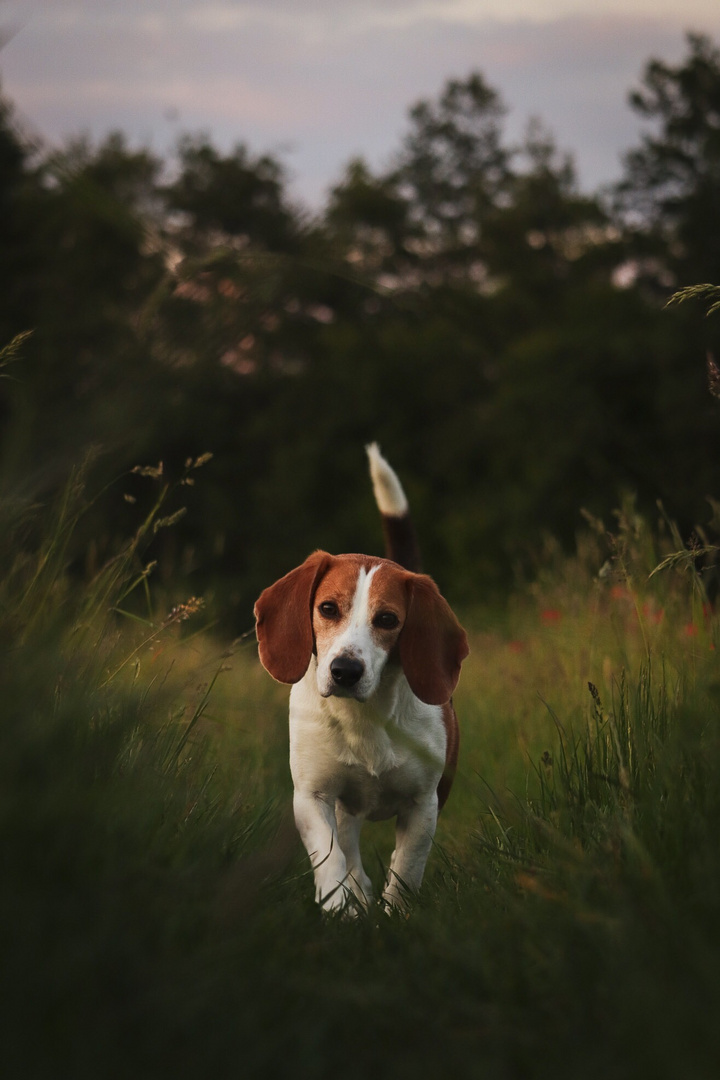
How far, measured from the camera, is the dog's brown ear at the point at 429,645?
12.5 ft

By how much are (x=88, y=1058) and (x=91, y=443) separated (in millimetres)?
863

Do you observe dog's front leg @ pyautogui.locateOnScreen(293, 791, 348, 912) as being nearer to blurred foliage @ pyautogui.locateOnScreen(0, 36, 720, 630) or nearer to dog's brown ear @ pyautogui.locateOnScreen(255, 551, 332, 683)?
dog's brown ear @ pyautogui.locateOnScreen(255, 551, 332, 683)

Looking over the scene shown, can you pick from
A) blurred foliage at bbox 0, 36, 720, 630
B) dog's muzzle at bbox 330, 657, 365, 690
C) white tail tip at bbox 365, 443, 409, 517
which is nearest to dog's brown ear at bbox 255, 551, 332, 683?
dog's muzzle at bbox 330, 657, 365, 690

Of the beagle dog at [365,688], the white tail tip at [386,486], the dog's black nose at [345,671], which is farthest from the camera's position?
the white tail tip at [386,486]

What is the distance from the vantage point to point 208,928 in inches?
79.3

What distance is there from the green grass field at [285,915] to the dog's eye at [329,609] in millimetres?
730

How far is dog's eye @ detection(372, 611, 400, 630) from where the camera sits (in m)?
3.78

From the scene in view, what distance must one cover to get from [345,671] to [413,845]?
69cm

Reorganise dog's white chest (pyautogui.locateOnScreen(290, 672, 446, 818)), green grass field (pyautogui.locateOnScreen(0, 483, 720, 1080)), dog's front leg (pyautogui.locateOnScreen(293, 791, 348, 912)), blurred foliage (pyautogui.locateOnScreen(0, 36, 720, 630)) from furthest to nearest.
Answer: blurred foliage (pyautogui.locateOnScreen(0, 36, 720, 630)) < dog's white chest (pyautogui.locateOnScreen(290, 672, 446, 818)) < dog's front leg (pyautogui.locateOnScreen(293, 791, 348, 912)) < green grass field (pyautogui.locateOnScreen(0, 483, 720, 1080))

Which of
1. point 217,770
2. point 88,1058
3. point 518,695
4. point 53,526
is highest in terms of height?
point 53,526

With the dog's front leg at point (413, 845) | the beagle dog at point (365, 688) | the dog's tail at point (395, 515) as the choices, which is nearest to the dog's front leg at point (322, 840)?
the beagle dog at point (365, 688)

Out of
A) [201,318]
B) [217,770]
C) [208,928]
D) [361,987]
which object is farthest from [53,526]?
[201,318]

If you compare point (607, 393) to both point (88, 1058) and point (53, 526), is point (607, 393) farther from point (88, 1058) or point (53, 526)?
point (88, 1058)

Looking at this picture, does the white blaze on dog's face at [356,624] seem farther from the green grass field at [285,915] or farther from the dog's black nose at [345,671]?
the green grass field at [285,915]
